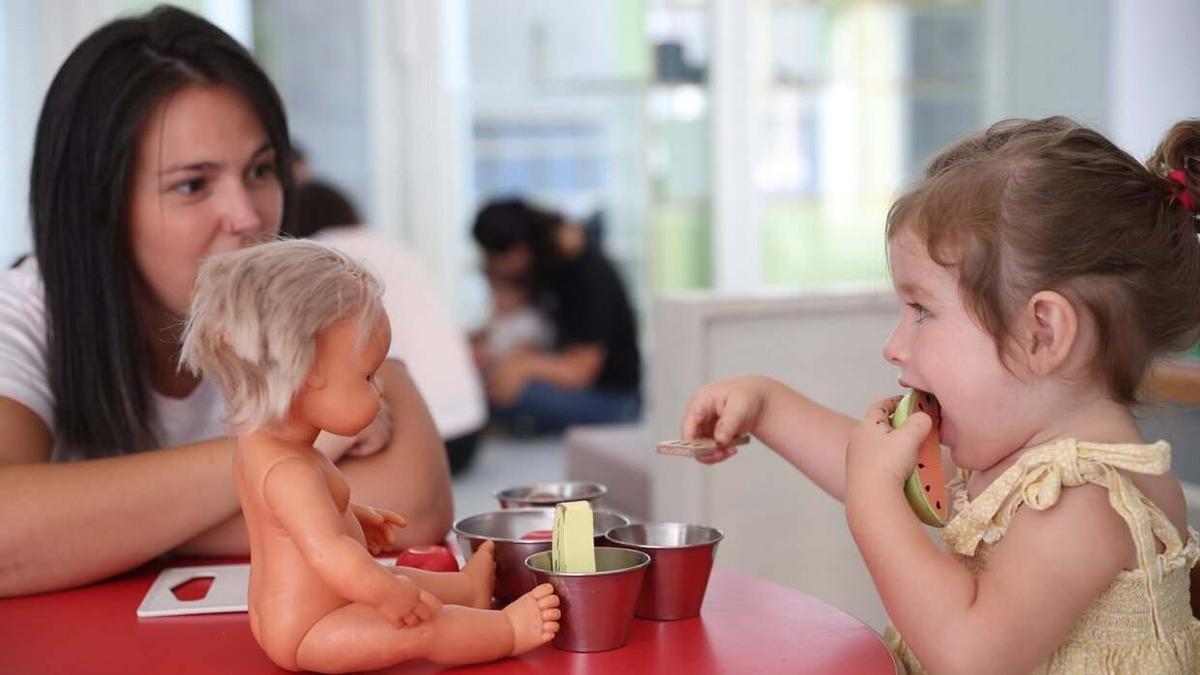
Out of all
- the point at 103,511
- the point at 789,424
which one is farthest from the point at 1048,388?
the point at 103,511

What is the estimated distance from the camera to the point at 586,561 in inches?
37.2

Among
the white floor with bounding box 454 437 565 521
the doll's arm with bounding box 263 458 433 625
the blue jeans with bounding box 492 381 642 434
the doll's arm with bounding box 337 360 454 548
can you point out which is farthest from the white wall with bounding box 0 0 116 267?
the doll's arm with bounding box 263 458 433 625

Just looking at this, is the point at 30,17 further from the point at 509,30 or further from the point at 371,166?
the point at 509,30

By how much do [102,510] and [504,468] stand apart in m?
3.72

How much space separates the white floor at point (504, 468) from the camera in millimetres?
4305

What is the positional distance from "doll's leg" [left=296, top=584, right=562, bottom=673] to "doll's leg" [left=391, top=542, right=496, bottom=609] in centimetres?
5

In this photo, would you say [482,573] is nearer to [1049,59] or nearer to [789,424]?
[789,424]

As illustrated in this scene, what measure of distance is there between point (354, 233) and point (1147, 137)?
226cm

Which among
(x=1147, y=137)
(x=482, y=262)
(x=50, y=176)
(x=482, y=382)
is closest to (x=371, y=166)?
(x=482, y=262)

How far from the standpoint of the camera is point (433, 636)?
87cm

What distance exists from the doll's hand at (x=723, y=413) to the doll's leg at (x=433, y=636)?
369 mm

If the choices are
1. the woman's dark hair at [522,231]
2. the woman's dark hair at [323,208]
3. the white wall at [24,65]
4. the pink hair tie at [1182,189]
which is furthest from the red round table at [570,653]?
the woman's dark hair at [522,231]

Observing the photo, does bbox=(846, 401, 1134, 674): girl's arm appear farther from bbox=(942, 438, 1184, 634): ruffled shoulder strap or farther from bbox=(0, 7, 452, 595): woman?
bbox=(0, 7, 452, 595): woman

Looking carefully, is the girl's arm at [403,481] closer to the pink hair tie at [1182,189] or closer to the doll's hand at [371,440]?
the doll's hand at [371,440]
